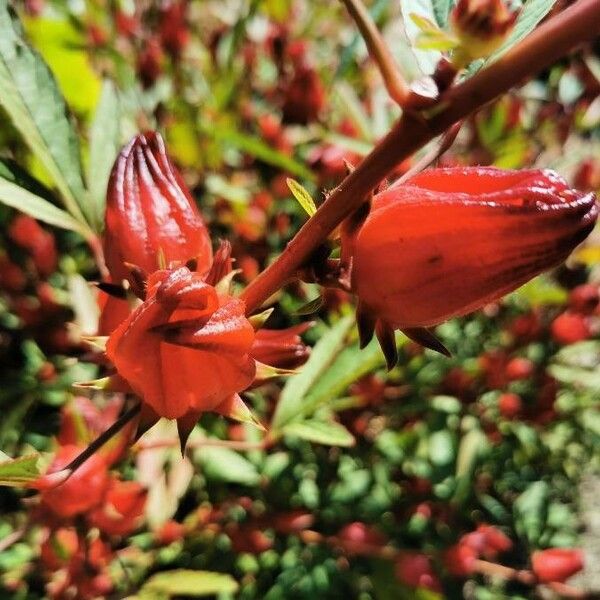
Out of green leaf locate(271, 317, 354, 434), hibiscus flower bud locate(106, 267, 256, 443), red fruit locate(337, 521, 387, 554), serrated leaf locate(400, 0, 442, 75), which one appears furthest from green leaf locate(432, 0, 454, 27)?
red fruit locate(337, 521, 387, 554)

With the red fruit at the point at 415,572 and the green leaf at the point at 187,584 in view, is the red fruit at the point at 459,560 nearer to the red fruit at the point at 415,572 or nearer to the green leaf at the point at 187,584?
the red fruit at the point at 415,572

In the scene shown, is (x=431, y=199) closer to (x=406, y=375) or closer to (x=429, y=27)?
(x=429, y=27)

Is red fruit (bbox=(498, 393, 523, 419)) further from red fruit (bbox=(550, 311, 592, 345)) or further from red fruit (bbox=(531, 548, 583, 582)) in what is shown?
red fruit (bbox=(531, 548, 583, 582))

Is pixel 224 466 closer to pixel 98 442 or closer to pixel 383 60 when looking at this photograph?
pixel 98 442

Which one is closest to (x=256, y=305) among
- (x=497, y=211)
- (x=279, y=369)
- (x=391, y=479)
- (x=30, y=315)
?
(x=279, y=369)

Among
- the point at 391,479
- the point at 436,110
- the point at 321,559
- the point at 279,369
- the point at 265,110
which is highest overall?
the point at 436,110

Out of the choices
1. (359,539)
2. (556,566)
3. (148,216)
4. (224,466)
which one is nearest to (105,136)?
(148,216)
